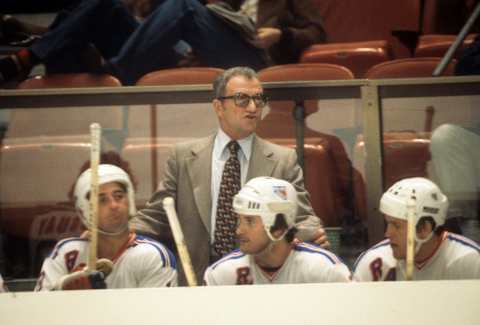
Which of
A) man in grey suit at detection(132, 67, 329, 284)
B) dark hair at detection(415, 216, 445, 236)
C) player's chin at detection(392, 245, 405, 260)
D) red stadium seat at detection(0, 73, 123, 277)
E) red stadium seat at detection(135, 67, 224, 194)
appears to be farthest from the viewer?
red stadium seat at detection(135, 67, 224, 194)

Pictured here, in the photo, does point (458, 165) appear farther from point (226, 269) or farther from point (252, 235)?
point (226, 269)

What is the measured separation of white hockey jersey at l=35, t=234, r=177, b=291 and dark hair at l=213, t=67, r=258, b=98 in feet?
1.76

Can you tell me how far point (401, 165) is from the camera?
3355 mm

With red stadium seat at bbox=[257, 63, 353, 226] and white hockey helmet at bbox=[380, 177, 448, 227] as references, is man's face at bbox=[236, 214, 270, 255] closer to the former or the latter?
red stadium seat at bbox=[257, 63, 353, 226]

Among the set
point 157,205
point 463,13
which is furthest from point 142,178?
point 463,13

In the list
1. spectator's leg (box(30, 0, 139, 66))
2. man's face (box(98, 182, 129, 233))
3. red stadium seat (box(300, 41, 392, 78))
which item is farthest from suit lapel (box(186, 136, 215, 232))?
red stadium seat (box(300, 41, 392, 78))

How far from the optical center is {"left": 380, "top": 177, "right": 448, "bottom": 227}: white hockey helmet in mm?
3093

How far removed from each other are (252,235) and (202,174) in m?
0.31

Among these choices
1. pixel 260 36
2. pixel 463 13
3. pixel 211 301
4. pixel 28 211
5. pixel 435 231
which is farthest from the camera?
pixel 463 13

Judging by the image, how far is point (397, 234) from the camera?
3.08m

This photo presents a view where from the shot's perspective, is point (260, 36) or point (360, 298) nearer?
point (360, 298)

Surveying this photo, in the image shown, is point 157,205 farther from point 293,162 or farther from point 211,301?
point 211,301

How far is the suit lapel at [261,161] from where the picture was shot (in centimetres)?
328

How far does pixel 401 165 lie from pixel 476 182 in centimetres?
25
